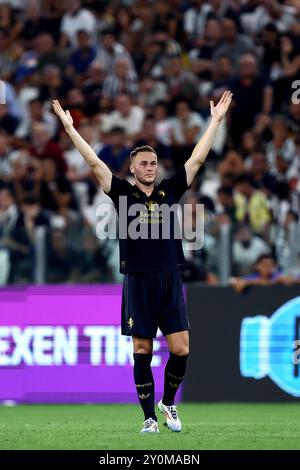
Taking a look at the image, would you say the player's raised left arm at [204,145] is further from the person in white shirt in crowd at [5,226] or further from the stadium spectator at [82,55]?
the stadium spectator at [82,55]

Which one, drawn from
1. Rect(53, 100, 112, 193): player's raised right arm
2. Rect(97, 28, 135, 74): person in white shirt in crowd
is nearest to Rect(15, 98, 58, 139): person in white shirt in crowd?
Rect(97, 28, 135, 74): person in white shirt in crowd

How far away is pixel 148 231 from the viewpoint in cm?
1140

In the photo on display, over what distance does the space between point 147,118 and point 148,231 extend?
8909mm

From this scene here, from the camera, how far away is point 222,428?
12141 millimetres

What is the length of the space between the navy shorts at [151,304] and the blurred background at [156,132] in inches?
181

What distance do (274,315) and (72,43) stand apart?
27.5 ft

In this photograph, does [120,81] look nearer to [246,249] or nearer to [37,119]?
[37,119]

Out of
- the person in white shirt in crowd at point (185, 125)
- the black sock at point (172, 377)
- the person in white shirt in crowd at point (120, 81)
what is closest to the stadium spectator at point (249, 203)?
the person in white shirt in crowd at point (185, 125)

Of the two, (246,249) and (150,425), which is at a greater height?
(246,249)

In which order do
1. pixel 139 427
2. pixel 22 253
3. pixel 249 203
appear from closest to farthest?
pixel 139 427
pixel 22 253
pixel 249 203

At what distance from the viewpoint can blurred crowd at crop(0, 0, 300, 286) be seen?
16.6 meters

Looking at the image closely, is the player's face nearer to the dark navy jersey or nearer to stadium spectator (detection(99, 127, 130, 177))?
the dark navy jersey

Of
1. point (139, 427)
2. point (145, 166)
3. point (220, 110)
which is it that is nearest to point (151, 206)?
point (145, 166)

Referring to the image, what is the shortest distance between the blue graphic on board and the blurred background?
42mm
